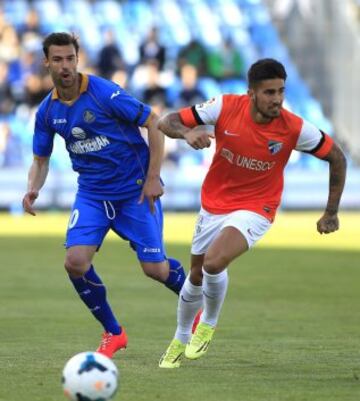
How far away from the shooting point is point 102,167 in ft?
30.4

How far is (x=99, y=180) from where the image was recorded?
9273mm

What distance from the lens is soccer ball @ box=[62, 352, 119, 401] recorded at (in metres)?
6.22

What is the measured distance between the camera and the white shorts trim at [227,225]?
28.8 feet

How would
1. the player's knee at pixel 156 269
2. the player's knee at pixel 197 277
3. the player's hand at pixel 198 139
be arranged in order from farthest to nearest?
the player's knee at pixel 156 269 → the player's knee at pixel 197 277 → the player's hand at pixel 198 139

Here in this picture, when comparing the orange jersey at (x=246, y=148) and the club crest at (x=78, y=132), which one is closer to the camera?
the orange jersey at (x=246, y=148)

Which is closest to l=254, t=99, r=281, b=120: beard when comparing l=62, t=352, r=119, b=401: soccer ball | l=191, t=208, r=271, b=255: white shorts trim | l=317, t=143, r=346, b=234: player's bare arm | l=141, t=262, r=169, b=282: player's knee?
l=317, t=143, r=346, b=234: player's bare arm

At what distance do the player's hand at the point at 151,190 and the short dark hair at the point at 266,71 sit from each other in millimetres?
1194

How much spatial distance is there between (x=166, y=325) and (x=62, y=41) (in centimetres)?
341

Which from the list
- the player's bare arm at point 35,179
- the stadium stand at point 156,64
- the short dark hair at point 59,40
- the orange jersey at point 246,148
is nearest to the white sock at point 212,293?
the orange jersey at point 246,148

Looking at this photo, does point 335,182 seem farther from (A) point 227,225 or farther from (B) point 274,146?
(A) point 227,225

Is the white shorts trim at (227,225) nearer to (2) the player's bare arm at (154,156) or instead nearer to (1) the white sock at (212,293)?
(1) the white sock at (212,293)

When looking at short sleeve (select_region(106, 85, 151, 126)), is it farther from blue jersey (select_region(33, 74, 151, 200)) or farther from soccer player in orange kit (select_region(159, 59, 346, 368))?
soccer player in orange kit (select_region(159, 59, 346, 368))

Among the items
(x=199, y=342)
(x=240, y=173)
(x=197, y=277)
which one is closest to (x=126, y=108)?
(x=240, y=173)

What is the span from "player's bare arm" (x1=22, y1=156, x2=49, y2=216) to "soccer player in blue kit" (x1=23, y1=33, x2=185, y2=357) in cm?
21
